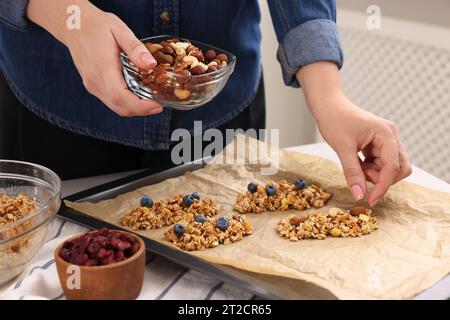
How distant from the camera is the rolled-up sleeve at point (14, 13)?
1.28 m

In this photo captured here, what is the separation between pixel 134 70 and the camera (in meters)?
1.17

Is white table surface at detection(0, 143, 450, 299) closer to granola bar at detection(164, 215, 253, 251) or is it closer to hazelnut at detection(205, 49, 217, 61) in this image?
granola bar at detection(164, 215, 253, 251)

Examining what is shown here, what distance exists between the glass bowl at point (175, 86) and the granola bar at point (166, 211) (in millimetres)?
193

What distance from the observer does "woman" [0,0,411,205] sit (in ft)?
4.23

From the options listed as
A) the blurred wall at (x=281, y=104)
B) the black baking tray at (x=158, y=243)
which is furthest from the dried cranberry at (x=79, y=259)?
the blurred wall at (x=281, y=104)

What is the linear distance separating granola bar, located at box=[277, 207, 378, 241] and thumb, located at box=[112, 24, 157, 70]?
0.36 metres

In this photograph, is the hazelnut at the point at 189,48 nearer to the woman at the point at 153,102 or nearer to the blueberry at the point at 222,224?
the woman at the point at 153,102

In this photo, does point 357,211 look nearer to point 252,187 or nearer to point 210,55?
point 252,187

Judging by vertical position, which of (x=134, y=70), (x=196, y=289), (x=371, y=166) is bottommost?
(x=196, y=289)

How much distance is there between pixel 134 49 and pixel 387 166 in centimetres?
49

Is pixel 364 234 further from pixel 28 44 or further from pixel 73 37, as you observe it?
pixel 28 44

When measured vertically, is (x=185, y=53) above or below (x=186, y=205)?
above

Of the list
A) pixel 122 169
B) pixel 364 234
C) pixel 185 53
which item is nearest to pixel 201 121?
pixel 122 169

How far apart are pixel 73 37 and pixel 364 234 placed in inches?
23.0
